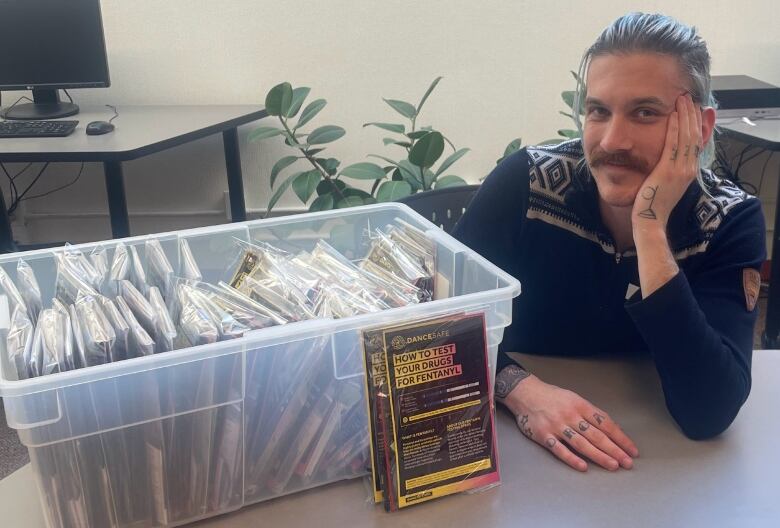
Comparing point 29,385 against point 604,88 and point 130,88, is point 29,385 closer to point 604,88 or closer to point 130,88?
point 604,88

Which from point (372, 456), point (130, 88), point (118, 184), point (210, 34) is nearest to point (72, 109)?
point (130, 88)

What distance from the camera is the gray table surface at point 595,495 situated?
68cm

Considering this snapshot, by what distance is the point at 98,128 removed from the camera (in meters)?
2.37

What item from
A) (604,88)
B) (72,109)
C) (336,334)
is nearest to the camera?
(336,334)

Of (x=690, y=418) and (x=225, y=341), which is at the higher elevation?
(x=225, y=341)

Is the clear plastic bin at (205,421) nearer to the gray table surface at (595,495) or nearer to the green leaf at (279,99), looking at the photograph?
the gray table surface at (595,495)

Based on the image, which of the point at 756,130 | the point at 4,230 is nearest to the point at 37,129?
the point at 4,230

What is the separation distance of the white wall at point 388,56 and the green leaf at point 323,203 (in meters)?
0.65

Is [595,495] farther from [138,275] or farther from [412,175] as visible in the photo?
[412,175]

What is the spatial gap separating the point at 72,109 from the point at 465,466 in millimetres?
2541

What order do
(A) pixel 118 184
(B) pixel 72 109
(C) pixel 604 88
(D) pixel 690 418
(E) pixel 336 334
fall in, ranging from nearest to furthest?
1. (E) pixel 336 334
2. (D) pixel 690 418
3. (C) pixel 604 88
4. (A) pixel 118 184
5. (B) pixel 72 109

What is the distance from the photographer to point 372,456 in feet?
2.23

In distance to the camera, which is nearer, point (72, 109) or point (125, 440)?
point (125, 440)

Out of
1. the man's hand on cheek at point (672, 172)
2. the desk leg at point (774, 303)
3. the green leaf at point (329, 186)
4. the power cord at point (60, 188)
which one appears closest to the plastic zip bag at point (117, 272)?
the man's hand on cheek at point (672, 172)
